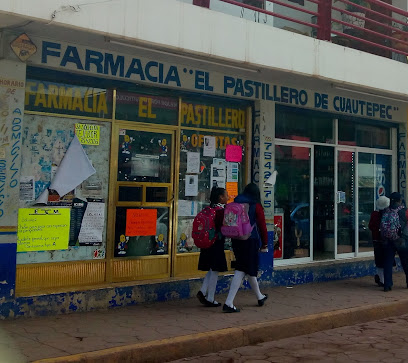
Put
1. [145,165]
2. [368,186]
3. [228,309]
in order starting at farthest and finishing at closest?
[368,186] → [145,165] → [228,309]

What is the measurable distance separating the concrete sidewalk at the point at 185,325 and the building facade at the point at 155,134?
26.6 inches

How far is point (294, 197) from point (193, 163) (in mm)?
2325

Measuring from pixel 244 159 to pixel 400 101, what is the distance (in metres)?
4.03

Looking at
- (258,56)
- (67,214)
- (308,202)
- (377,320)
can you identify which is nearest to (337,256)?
(308,202)

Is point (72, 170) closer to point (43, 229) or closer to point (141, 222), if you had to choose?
point (43, 229)

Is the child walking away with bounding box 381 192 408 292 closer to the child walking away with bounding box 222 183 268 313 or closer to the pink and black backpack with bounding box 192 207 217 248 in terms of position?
the child walking away with bounding box 222 183 268 313

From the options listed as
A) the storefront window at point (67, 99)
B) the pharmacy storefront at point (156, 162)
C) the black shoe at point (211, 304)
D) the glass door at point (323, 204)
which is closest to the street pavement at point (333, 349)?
the black shoe at point (211, 304)

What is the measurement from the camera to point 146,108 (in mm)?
7602

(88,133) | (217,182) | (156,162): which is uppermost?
(88,133)

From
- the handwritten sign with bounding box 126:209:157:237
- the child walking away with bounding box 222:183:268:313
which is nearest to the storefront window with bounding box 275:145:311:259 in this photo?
the child walking away with bounding box 222:183:268:313

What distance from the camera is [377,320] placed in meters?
7.25

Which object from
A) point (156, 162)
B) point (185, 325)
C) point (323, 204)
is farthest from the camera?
point (323, 204)

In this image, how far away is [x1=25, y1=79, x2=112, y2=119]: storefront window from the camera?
659 centimetres

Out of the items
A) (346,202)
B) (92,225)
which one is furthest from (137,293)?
(346,202)
